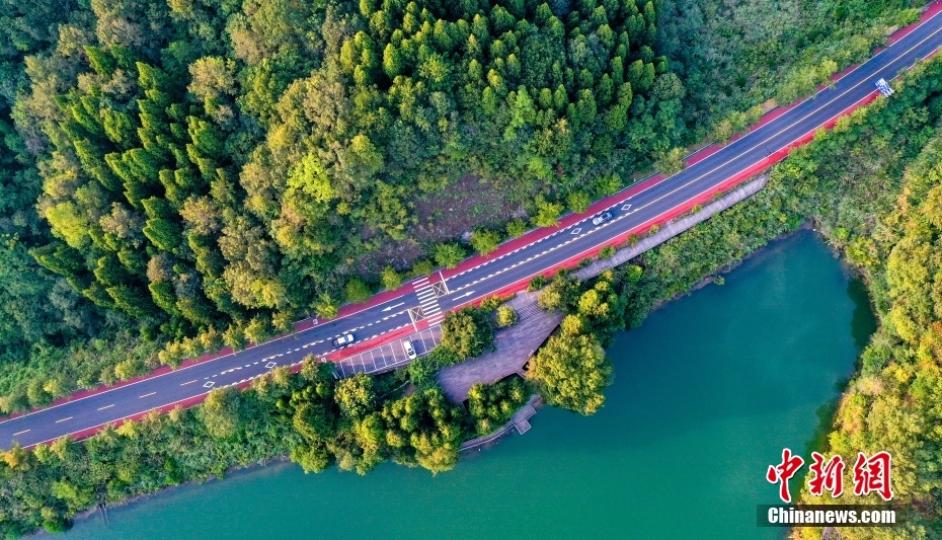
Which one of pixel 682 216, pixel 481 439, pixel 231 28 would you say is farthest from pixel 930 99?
pixel 231 28

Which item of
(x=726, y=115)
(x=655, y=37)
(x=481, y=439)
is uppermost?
(x=655, y=37)

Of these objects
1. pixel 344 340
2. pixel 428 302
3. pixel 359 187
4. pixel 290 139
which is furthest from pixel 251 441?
pixel 290 139

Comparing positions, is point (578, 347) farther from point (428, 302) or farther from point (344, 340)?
point (344, 340)

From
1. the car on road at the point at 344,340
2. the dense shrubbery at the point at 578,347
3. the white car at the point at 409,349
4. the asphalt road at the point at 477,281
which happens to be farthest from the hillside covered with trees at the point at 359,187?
the car on road at the point at 344,340

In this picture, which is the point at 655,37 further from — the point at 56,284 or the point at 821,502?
the point at 56,284

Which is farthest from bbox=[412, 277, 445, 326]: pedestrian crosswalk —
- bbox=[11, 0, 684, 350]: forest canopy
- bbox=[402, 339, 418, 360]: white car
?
bbox=[11, 0, 684, 350]: forest canopy

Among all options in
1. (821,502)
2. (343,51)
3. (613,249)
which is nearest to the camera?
(343,51)
